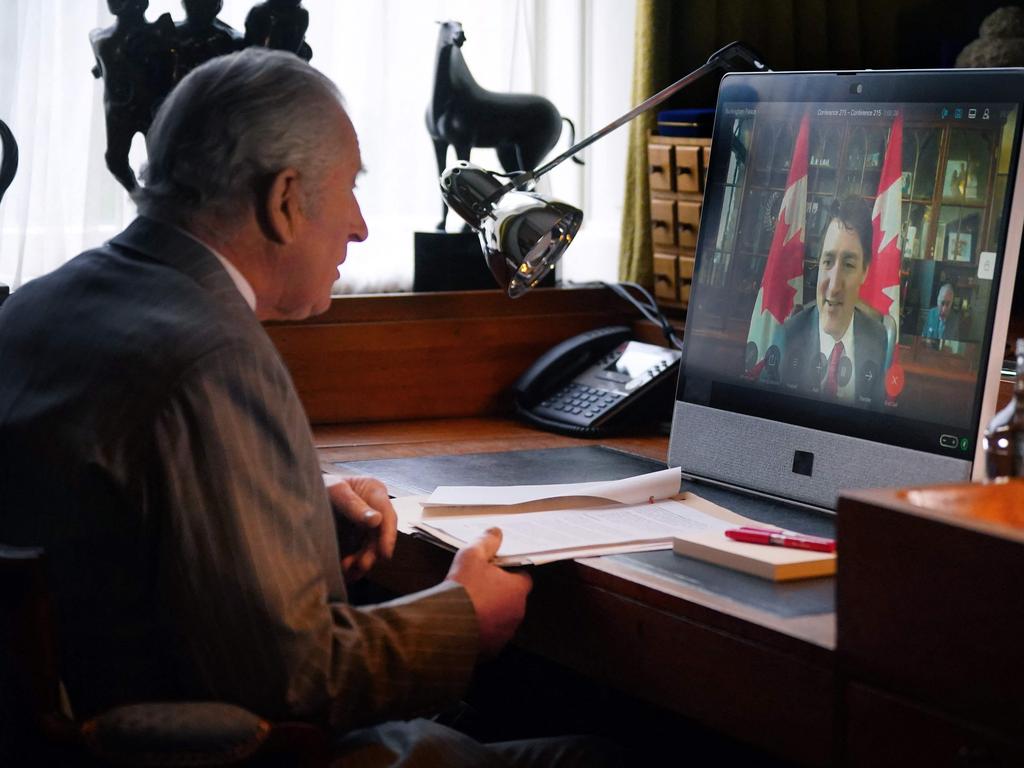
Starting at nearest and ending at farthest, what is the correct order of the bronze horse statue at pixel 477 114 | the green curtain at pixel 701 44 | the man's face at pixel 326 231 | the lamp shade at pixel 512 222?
the man's face at pixel 326 231
the lamp shade at pixel 512 222
the bronze horse statue at pixel 477 114
the green curtain at pixel 701 44

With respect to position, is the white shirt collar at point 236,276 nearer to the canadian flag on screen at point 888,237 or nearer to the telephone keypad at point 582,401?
the canadian flag on screen at point 888,237

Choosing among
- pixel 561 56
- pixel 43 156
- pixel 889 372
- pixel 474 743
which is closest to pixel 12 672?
pixel 474 743

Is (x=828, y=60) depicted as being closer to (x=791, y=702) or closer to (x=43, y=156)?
(x=43, y=156)

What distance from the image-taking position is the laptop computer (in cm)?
141

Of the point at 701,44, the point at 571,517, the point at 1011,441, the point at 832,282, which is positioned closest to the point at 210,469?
the point at 571,517

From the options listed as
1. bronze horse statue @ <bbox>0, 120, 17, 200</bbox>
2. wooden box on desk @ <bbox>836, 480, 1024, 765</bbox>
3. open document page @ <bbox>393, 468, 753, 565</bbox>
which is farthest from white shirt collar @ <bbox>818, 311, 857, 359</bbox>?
bronze horse statue @ <bbox>0, 120, 17, 200</bbox>

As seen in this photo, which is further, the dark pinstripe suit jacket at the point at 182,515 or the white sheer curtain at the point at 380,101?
the white sheer curtain at the point at 380,101

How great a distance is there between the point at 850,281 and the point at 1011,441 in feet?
1.33

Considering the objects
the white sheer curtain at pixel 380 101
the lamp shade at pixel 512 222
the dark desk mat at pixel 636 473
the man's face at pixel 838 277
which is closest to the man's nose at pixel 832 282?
the man's face at pixel 838 277

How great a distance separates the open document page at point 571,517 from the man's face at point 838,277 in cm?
26

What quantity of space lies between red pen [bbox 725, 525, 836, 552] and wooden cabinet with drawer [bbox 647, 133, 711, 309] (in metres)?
0.96

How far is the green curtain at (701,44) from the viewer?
238 cm

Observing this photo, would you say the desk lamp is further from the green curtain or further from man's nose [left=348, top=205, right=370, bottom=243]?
the green curtain

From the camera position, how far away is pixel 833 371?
1.53 m
